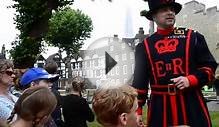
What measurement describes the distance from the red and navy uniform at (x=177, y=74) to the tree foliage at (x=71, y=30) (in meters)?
62.6

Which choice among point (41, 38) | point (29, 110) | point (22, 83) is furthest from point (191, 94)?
point (41, 38)

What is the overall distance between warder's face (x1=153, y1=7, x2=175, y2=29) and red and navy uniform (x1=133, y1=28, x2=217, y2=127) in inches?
2.1

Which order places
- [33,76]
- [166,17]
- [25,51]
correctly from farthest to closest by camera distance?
1. [25,51]
2. [33,76]
3. [166,17]

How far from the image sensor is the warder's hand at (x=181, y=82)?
3.96 metres

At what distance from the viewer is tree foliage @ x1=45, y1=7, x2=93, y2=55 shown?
2650 inches

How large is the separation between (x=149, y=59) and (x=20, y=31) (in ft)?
28.0

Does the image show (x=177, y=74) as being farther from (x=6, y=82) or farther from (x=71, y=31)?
(x=71, y=31)

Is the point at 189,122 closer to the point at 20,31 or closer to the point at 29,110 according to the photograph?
the point at 29,110

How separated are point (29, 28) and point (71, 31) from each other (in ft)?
189

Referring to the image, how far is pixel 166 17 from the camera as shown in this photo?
427cm

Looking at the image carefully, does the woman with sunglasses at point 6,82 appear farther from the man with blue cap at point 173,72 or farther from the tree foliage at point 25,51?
the tree foliage at point 25,51

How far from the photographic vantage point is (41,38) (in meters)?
11.7

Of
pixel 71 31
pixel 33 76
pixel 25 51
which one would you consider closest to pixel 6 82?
pixel 33 76
